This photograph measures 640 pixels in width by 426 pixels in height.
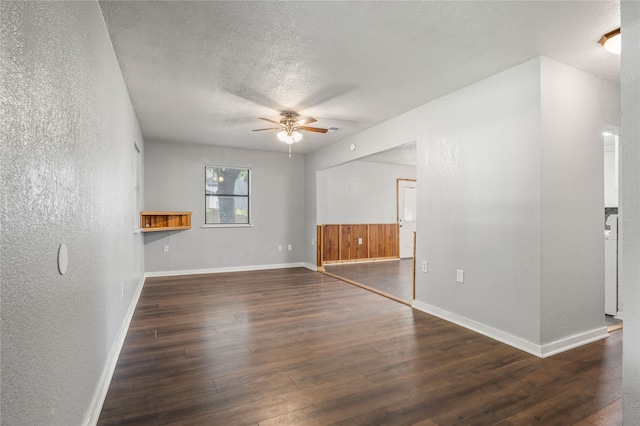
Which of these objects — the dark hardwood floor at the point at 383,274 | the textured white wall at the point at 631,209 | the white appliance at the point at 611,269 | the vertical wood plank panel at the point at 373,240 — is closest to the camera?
the textured white wall at the point at 631,209

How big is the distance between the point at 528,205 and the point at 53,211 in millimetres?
3152

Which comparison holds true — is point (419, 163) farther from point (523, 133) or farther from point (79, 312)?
point (79, 312)

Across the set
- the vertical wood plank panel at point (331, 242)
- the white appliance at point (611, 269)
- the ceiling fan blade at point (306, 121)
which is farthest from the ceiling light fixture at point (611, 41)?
the vertical wood plank panel at point (331, 242)

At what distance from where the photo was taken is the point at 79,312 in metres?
1.54

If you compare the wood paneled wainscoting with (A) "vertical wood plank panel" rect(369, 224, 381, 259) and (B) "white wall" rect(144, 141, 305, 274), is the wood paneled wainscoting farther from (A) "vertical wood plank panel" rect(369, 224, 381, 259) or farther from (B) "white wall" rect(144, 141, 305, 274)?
(B) "white wall" rect(144, 141, 305, 274)

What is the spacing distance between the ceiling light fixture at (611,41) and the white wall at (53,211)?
330 cm

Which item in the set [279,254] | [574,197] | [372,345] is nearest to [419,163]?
[574,197]

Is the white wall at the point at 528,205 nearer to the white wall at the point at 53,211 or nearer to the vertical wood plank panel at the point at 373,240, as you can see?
the white wall at the point at 53,211

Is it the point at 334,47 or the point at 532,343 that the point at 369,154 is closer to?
the point at 334,47

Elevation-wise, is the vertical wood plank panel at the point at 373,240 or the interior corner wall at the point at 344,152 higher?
the interior corner wall at the point at 344,152

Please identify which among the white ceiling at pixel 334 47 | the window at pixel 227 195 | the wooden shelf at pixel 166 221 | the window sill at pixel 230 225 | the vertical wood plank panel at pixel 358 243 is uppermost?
the white ceiling at pixel 334 47

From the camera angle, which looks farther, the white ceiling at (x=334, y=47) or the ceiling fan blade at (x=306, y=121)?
the ceiling fan blade at (x=306, y=121)

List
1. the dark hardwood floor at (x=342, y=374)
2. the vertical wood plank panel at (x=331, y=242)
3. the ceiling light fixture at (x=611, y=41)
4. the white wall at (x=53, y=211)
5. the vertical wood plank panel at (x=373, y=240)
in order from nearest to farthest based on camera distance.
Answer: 1. the white wall at (x=53, y=211)
2. the dark hardwood floor at (x=342, y=374)
3. the ceiling light fixture at (x=611, y=41)
4. the vertical wood plank panel at (x=331, y=242)
5. the vertical wood plank panel at (x=373, y=240)

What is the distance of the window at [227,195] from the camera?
21.0ft
